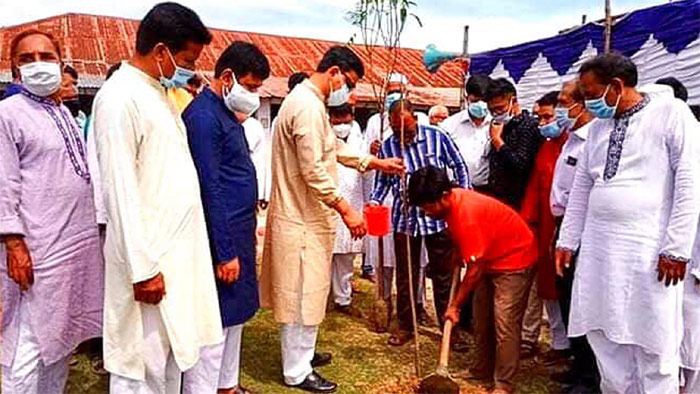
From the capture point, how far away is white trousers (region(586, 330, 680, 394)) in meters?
2.98

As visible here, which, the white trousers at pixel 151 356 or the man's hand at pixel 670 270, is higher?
the man's hand at pixel 670 270

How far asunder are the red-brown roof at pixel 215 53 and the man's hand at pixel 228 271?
7898mm

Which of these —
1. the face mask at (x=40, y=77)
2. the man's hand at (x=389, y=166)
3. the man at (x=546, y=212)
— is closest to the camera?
the face mask at (x=40, y=77)

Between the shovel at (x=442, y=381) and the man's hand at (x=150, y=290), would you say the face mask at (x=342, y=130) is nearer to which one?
the shovel at (x=442, y=381)

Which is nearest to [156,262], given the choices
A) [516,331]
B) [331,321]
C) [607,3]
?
[516,331]

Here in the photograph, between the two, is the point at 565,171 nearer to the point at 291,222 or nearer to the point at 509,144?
the point at 509,144

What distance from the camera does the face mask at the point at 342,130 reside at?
5359mm

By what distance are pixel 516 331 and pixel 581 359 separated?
0.60m

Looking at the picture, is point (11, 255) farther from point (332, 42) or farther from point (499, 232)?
point (332, 42)

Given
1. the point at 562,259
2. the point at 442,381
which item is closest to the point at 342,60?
the point at 562,259

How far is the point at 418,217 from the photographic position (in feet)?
14.6

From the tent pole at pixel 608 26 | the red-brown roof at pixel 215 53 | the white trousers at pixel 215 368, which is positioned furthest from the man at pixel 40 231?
the red-brown roof at pixel 215 53

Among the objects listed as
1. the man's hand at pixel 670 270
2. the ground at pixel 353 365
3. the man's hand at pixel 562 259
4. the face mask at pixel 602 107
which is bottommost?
the ground at pixel 353 365

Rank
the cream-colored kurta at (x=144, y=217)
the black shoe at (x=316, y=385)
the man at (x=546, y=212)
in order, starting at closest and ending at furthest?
the cream-colored kurta at (x=144, y=217)
the black shoe at (x=316, y=385)
the man at (x=546, y=212)
